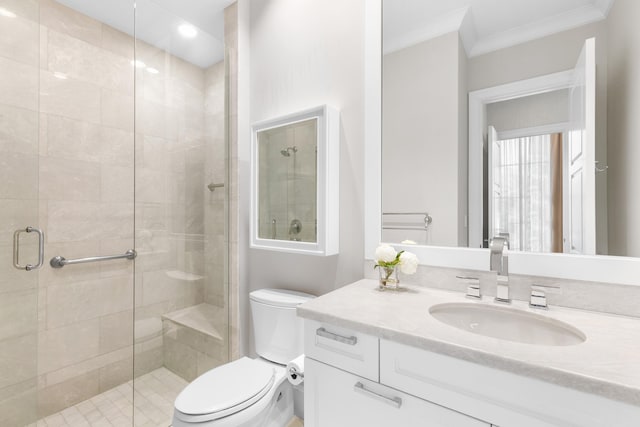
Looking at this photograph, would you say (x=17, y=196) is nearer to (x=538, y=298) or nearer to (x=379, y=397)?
(x=379, y=397)

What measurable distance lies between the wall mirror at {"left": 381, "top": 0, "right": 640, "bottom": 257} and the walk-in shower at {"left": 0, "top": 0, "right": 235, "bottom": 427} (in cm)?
111

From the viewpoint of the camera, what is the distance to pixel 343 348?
938 millimetres

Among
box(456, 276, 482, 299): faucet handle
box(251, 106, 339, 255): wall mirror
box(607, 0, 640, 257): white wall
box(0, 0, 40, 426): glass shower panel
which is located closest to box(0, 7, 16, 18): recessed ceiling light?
box(0, 0, 40, 426): glass shower panel

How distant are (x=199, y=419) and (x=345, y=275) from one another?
84cm

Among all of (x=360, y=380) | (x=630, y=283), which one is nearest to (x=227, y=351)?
A: (x=360, y=380)

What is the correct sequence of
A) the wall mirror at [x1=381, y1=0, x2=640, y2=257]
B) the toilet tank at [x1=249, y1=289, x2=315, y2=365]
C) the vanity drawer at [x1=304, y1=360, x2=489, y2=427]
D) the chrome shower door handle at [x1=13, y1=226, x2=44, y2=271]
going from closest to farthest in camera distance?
the vanity drawer at [x1=304, y1=360, x2=489, y2=427]
the wall mirror at [x1=381, y1=0, x2=640, y2=257]
the chrome shower door handle at [x1=13, y1=226, x2=44, y2=271]
the toilet tank at [x1=249, y1=289, x2=315, y2=365]

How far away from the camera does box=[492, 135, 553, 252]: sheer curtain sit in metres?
1.09

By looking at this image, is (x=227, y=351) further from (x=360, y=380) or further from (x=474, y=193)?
(x=474, y=193)

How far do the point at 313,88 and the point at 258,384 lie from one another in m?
1.46

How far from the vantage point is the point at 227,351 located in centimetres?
192

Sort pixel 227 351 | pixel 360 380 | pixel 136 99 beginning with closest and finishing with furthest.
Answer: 1. pixel 360 380
2. pixel 136 99
3. pixel 227 351

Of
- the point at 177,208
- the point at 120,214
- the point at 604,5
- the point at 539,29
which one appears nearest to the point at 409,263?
the point at 539,29

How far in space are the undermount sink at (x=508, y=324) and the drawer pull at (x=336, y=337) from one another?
0.31 meters

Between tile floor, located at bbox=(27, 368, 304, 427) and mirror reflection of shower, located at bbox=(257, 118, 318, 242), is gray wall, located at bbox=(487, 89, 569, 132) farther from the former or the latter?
tile floor, located at bbox=(27, 368, 304, 427)
